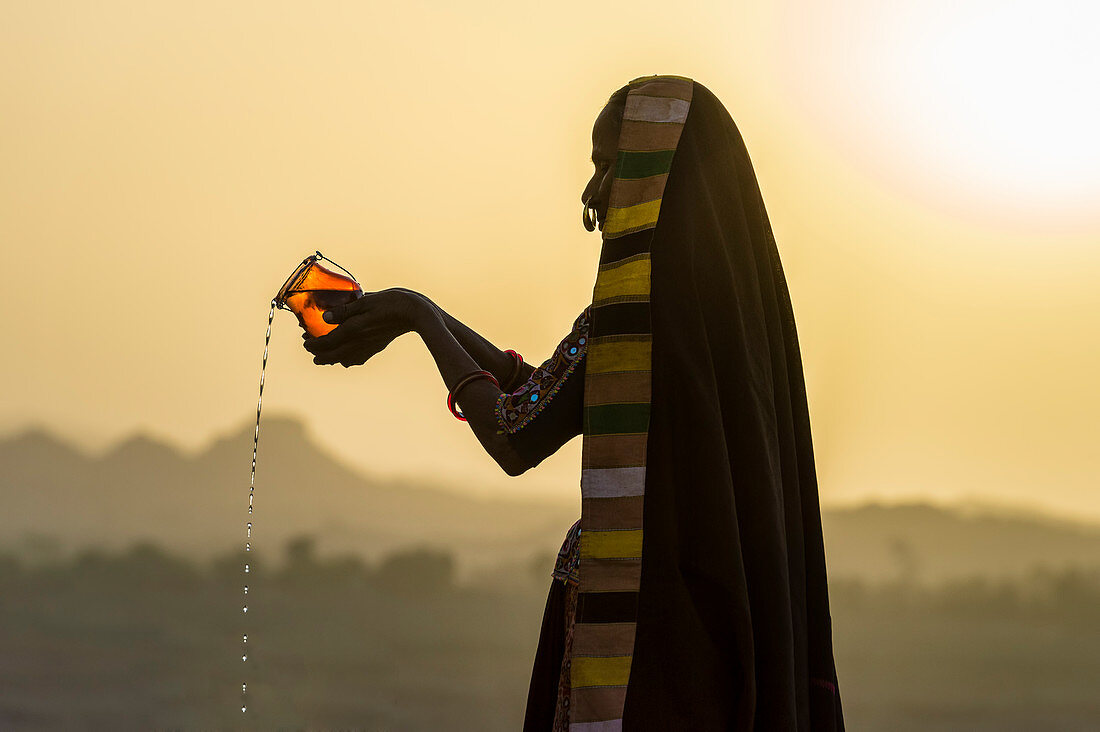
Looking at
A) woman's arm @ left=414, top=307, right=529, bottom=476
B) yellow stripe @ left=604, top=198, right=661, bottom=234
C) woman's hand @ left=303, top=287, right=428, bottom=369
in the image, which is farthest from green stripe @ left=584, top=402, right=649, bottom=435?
woman's hand @ left=303, top=287, right=428, bottom=369

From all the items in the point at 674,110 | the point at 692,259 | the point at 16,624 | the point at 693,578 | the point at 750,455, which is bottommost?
the point at 16,624

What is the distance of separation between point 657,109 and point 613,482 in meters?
0.47

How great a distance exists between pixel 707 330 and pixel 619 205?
0.19 m

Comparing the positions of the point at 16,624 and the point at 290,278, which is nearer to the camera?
the point at 290,278

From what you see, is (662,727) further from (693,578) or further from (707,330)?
(707,330)

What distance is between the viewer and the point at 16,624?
10.2 feet

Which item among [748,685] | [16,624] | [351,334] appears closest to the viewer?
[748,685]

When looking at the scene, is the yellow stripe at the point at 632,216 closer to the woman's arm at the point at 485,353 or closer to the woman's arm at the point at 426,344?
the woman's arm at the point at 426,344

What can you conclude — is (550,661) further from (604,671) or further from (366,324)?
(366,324)

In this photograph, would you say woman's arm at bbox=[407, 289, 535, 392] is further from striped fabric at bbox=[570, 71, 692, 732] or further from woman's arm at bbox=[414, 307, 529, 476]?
striped fabric at bbox=[570, 71, 692, 732]

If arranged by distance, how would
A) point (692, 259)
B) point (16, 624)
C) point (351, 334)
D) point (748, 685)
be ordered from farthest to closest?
1. point (16, 624)
2. point (351, 334)
3. point (692, 259)
4. point (748, 685)

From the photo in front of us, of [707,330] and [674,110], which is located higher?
[674,110]

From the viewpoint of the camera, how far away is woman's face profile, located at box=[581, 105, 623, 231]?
1275mm

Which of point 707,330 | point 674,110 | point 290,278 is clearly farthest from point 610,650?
point 290,278
